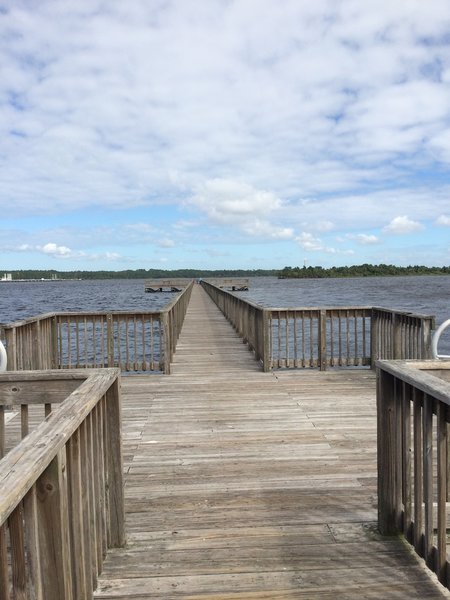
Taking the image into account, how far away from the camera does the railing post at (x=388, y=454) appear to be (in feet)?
10.00

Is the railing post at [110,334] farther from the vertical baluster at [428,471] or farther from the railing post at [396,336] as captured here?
the vertical baluster at [428,471]

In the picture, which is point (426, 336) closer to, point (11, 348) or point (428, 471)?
point (428, 471)

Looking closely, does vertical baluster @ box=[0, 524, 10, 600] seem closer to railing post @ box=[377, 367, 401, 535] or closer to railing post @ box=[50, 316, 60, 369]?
railing post @ box=[377, 367, 401, 535]

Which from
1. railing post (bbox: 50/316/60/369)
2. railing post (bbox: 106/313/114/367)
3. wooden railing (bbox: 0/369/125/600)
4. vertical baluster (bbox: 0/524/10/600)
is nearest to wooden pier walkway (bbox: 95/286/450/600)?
wooden railing (bbox: 0/369/125/600)

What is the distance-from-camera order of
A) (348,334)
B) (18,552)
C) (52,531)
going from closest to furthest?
1. (18,552)
2. (52,531)
3. (348,334)

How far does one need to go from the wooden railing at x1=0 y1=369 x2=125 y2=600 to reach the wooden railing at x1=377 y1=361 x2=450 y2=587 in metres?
1.55

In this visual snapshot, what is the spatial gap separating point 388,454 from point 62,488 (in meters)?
1.96

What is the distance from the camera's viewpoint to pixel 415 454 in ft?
8.88

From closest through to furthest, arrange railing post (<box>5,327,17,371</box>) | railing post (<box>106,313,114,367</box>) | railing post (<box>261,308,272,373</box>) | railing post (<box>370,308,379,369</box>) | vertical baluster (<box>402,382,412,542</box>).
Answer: vertical baluster (<box>402,382,412,542</box>) → railing post (<box>5,327,17,371</box>) → railing post (<box>370,308,379,369</box>) → railing post (<box>261,308,272,373</box>) → railing post (<box>106,313,114,367</box>)

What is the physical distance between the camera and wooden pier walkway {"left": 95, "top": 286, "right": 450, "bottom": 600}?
2.66 m

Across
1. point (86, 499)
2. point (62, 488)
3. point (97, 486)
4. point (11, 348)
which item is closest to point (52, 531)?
point (62, 488)

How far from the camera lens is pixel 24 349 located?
7020 mm

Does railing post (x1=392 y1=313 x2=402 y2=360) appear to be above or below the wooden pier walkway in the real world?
above

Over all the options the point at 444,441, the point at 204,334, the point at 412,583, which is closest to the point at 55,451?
the point at 444,441
